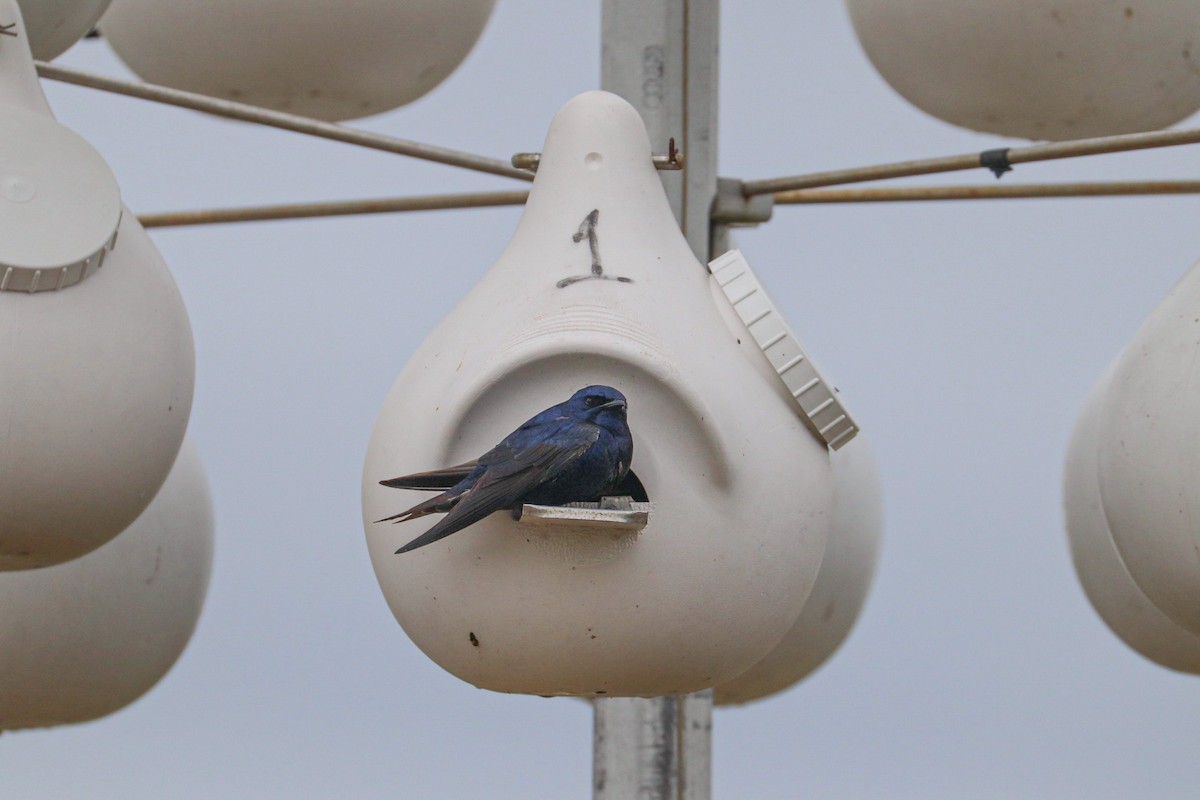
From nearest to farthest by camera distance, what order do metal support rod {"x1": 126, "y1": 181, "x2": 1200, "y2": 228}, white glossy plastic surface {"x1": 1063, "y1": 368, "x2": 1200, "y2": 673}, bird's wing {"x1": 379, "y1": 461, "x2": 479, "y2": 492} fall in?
bird's wing {"x1": 379, "y1": 461, "x2": 479, "y2": 492}
white glossy plastic surface {"x1": 1063, "y1": 368, "x2": 1200, "y2": 673}
metal support rod {"x1": 126, "y1": 181, "x2": 1200, "y2": 228}

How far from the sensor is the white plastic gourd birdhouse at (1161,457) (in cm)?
331

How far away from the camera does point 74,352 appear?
10.3ft

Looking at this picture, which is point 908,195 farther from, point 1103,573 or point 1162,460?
point 1162,460

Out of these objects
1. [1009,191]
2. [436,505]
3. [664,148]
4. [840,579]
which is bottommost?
[436,505]

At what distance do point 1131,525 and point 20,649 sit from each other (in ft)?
5.90

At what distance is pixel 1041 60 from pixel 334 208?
1.37m

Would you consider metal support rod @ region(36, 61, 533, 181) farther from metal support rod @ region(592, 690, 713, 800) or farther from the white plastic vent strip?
metal support rod @ region(592, 690, 713, 800)

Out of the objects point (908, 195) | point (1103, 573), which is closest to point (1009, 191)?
point (908, 195)

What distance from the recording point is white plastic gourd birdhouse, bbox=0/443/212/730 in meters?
3.90

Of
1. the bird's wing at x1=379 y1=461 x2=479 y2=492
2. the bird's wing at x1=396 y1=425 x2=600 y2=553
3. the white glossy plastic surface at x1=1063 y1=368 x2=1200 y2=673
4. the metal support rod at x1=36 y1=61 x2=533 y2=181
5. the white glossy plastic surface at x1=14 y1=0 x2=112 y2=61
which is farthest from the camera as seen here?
the white glossy plastic surface at x1=1063 y1=368 x2=1200 y2=673

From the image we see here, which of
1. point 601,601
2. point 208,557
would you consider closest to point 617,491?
point 601,601

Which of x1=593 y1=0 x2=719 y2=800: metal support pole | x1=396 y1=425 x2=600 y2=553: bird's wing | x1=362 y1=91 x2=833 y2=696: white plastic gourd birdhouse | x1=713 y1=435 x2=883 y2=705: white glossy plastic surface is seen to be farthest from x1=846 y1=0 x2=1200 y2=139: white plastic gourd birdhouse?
x1=396 y1=425 x2=600 y2=553: bird's wing

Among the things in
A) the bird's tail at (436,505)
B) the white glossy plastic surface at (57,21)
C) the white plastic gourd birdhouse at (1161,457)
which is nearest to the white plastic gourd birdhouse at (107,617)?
the white glossy plastic surface at (57,21)

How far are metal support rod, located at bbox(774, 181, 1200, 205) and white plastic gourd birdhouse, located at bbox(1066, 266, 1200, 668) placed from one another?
3.19 ft
